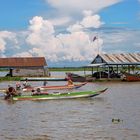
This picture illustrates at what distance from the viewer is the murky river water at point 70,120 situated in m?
18.6

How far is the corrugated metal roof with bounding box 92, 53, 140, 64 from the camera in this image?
200 feet

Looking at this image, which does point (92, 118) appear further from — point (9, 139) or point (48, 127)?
point (9, 139)

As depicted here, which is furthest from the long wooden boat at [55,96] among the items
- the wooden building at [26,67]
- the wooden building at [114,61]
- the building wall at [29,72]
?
the building wall at [29,72]

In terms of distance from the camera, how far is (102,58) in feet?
200

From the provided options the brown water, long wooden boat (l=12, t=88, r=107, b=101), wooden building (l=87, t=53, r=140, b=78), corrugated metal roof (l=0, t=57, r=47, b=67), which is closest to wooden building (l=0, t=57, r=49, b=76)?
corrugated metal roof (l=0, t=57, r=47, b=67)

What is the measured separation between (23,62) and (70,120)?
53.6 metres

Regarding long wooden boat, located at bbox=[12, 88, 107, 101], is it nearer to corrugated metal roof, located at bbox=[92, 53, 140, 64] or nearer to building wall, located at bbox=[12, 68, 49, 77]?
corrugated metal roof, located at bbox=[92, 53, 140, 64]

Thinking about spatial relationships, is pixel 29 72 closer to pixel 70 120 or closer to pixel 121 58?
pixel 121 58

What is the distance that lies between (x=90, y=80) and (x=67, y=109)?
3034 cm

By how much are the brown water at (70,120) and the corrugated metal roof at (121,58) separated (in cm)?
2779

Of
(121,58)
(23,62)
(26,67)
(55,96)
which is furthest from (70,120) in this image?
(23,62)

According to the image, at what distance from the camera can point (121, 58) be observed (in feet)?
206

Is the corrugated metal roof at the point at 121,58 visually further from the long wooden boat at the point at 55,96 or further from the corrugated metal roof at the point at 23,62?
the long wooden boat at the point at 55,96

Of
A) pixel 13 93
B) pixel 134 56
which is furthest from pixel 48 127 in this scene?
pixel 134 56
